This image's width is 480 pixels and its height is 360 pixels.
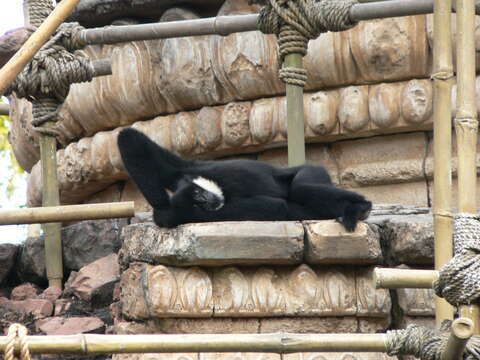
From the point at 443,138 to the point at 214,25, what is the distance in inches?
96.4

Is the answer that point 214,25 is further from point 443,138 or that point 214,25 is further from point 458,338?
point 458,338

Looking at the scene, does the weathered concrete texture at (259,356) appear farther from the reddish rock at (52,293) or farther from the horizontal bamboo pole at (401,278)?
the reddish rock at (52,293)

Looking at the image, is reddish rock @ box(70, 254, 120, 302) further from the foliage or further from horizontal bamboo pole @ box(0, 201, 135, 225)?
the foliage

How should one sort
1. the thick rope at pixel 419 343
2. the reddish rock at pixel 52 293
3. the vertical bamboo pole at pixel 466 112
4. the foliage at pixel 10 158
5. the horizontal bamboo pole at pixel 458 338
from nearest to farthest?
the horizontal bamboo pole at pixel 458 338 < the thick rope at pixel 419 343 < the vertical bamboo pole at pixel 466 112 < the reddish rock at pixel 52 293 < the foliage at pixel 10 158

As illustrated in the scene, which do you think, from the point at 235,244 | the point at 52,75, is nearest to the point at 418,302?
the point at 235,244

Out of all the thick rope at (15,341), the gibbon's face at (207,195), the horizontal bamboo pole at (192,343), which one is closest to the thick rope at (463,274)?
the horizontal bamboo pole at (192,343)

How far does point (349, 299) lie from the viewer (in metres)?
4.62

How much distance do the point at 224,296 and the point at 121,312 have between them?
2.25 ft

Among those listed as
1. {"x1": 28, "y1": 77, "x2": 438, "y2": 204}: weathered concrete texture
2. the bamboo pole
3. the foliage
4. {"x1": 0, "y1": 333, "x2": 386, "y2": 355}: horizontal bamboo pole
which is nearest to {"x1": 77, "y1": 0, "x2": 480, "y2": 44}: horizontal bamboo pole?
{"x1": 28, "y1": 77, "x2": 438, "y2": 204}: weathered concrete texture

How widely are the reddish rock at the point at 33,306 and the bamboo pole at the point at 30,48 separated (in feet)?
6.77

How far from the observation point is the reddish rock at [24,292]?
6.03 m

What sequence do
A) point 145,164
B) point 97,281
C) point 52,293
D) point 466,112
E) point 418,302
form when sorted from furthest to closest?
point 52,293 < point 97,281 < point 145,164 < point 418,302 < point 466,112

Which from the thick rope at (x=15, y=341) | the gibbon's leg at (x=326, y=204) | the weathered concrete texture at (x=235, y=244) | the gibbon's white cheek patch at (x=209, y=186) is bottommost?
the thick rope at (x=15, y=341)

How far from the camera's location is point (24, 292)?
6.08 meters
